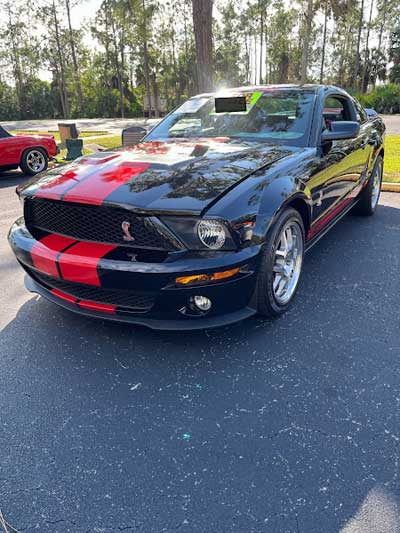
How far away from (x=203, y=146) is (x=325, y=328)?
1.56 m

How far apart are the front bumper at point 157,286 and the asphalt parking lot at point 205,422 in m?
0.25

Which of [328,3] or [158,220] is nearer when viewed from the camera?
[158,220]

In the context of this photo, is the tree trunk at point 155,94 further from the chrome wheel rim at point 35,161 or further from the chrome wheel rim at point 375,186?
the chrome wheel rim at point 375,186

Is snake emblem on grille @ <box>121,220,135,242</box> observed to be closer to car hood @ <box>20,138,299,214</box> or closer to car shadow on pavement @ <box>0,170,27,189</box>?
car hood @ <box>20,138,299,214</box>

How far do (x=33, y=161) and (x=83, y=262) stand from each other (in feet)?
24.3

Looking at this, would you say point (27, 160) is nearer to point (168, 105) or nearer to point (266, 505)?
point (266, 505)

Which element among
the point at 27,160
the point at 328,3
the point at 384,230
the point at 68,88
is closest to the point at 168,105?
the point at 68,88

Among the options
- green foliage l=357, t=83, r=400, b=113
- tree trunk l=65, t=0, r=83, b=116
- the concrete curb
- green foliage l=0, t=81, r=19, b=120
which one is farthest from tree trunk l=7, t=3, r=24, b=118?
the concrete curb

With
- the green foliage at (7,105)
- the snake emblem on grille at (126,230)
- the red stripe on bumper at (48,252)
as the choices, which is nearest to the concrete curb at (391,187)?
the snake emblem on grille at (126,230)

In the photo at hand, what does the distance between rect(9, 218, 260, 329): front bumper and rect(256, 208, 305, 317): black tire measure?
7 centimetres

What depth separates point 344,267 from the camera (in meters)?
3.64

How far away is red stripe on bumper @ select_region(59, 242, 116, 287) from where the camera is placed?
2.27 meters

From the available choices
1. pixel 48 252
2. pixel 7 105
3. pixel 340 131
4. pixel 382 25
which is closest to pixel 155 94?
pixel 7 105

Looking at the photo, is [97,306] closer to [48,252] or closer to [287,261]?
[48,252]
